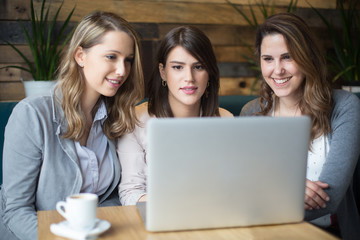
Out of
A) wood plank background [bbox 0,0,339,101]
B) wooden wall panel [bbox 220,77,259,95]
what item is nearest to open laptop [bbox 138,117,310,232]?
wood plank background [bbox 0,0,339,101]

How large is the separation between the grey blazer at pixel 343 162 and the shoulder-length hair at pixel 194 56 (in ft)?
1.90

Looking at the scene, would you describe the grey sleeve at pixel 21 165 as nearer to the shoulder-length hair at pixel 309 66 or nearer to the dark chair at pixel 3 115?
the dark chair at pixel 3 115

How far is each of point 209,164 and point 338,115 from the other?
1.00 meters

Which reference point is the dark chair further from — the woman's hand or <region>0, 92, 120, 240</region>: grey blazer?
the woman's hand

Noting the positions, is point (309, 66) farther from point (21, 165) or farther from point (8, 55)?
point (8, 55)

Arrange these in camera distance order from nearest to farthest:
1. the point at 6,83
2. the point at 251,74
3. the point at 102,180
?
1. the point at 102,180
2. the point at 6,83
3. the point at 251,74

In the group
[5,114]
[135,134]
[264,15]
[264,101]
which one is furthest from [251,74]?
[5,114]

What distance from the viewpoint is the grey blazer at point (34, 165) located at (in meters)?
1.53

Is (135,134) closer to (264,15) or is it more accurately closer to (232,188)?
(232,188)

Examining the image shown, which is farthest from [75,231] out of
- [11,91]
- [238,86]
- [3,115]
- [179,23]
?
[238,86]

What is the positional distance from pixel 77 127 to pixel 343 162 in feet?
3.47

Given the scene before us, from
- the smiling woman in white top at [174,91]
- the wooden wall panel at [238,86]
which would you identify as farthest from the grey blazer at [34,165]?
the wooden wall panel at [238,86]

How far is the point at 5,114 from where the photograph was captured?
205 centimetres

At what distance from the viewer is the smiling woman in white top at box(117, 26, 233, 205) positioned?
5.78ft
